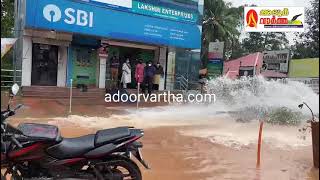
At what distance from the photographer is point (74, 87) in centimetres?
2058

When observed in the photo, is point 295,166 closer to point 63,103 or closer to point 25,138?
point 25,138

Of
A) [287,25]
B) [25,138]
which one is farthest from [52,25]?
[25,138]

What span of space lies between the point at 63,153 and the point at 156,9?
60.0 feet

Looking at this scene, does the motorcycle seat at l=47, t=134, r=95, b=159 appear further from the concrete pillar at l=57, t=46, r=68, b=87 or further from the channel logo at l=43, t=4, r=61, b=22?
the concrete pillar at l=57, t=46, r=68, b=87

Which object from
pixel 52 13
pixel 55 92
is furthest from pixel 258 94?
pixel 52 13

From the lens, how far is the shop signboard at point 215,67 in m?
27.9

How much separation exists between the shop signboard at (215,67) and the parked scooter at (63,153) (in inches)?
890

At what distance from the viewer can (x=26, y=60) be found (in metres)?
19.3

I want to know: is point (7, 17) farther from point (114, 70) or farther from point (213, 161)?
point (213, 161)

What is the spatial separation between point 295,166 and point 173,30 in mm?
15786

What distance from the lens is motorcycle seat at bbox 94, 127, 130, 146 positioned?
5234 mm

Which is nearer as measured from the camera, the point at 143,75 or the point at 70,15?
the point at 70,15

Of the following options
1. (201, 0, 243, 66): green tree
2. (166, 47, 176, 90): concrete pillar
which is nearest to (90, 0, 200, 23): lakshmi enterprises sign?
(166, 47, 176, 90): concrete pillar

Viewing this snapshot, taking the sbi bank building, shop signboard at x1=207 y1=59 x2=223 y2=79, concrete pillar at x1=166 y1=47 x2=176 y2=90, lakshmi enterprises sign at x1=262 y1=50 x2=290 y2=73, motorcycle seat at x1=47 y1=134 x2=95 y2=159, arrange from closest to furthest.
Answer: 1. motorcycle seat at x1=47 y1=134 x2=95 y2=159
2. the sbi bank building
3. lakshmi enterprises sign at x1=262 y1=50 x2=290 y2=73
4. concrete pillar at x1=166 y1=47 x2=176 y2=90
5. shop signboard at x1=207 y1=59 x2=223 y2=79
